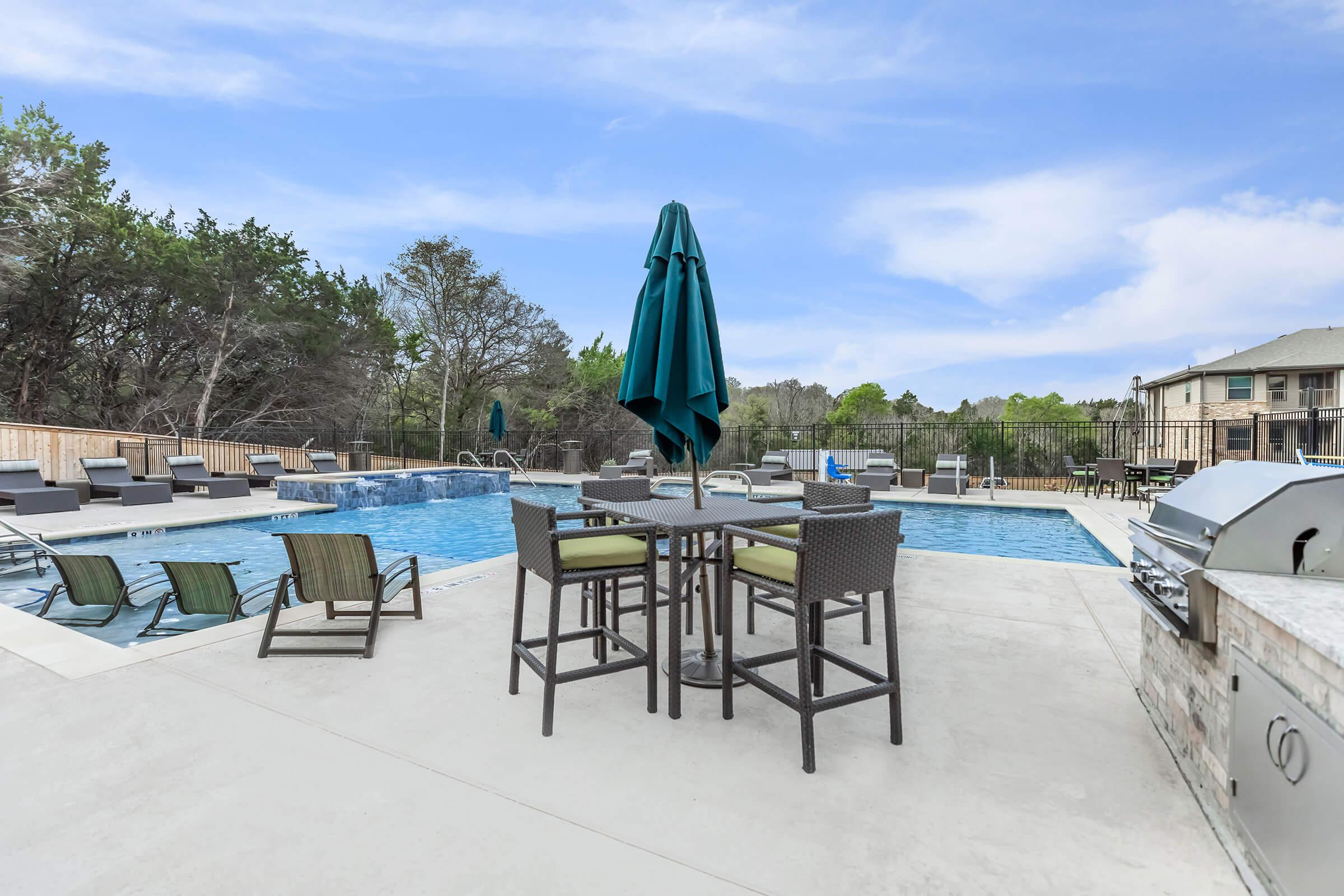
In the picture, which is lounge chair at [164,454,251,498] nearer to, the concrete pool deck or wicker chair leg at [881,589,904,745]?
the concrete pool deck

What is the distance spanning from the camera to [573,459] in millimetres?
18422

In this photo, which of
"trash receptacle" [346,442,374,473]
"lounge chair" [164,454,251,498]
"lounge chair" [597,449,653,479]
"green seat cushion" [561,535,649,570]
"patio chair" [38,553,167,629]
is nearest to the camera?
"green seat cushion" [561,535,649,570]

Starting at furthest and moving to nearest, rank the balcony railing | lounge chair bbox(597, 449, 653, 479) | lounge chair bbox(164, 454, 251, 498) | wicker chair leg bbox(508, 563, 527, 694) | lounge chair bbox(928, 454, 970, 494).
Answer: the balcony railing
lounge chair bbox(597, 449, 653, 479)
lounge chair bbox(928, 454, 970, 494)
lounge chair bbox(164, 454, 251, 498)
wicker chair leg bbox(508, 563, 527, 694)

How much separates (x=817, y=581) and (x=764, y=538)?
0.30m

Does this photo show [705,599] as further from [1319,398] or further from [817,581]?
[1319,398]

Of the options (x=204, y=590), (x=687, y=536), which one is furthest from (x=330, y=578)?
(x=687, y=536)

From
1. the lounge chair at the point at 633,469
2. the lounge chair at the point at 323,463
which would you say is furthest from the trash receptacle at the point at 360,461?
the lounge chair at the point at 633,469

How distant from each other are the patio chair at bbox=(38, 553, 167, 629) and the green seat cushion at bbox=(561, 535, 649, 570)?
3307mm

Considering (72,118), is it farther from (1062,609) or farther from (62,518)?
(1062,609)

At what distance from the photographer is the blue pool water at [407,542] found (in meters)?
4.91

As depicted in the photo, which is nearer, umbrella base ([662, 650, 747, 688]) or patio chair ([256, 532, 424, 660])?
umbrella base ([662, 650, 747, 688])

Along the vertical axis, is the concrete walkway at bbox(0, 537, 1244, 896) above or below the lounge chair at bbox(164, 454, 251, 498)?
below

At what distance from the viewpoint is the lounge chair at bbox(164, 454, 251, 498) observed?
10883 millimetres

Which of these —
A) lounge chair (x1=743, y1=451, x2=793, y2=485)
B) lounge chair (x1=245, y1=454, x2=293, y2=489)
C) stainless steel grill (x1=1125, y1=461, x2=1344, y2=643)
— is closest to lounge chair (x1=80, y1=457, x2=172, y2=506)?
lounge chair (x1=245, y1=454, x2=293, y2=489)
